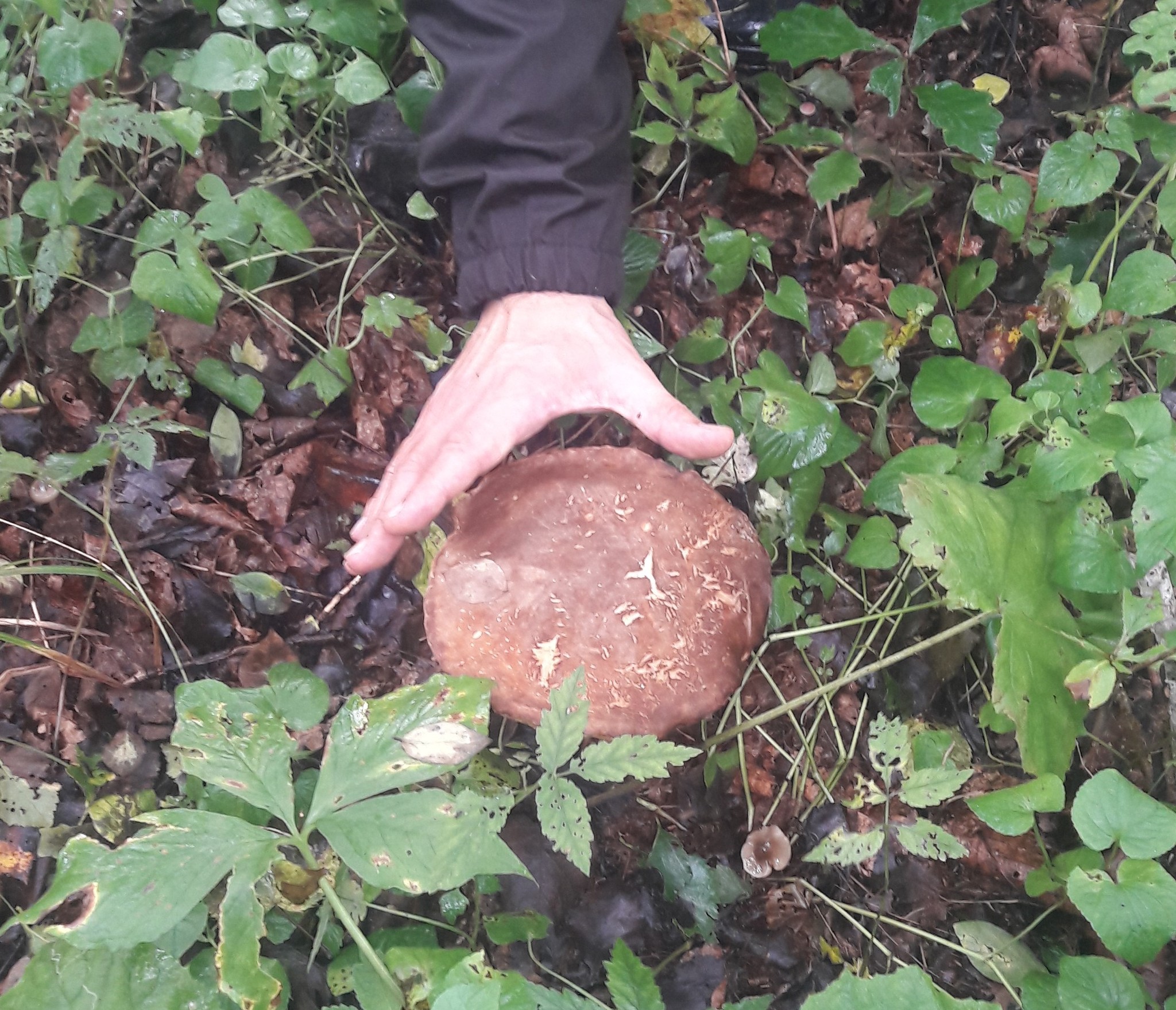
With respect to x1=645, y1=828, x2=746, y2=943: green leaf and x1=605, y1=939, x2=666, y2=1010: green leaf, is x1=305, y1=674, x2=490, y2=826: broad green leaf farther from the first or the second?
x1=645, y1=828, x2=746, y2=943: green leaf

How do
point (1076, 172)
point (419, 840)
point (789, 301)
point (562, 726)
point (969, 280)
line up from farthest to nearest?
point (969, 280)
point (789, 301)
point (1076, 172)
point (562, 726)
point (419, 840)

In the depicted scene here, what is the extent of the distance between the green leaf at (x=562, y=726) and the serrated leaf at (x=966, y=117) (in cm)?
178

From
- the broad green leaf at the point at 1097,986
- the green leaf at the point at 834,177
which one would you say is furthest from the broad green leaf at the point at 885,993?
the green leaf at the point at 834,177

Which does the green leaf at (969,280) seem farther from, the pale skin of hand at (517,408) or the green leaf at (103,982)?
the green leaf at (103,982)

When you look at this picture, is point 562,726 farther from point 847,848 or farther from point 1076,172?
point 1076,172

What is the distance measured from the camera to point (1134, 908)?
51.5 inches

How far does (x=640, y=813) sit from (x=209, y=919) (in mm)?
1031

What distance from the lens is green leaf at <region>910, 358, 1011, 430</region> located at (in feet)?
6.21

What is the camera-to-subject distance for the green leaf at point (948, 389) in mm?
1893

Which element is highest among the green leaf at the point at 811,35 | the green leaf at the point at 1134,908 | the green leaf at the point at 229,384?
the green leaf at the point at 811,35

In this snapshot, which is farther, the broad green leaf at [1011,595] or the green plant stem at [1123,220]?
the green plant stem at [1123,220]

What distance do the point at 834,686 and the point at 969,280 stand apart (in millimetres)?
1323

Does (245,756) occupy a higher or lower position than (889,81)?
lower

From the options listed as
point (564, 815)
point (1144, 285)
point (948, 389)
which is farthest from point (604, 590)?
point (1144, 285)
